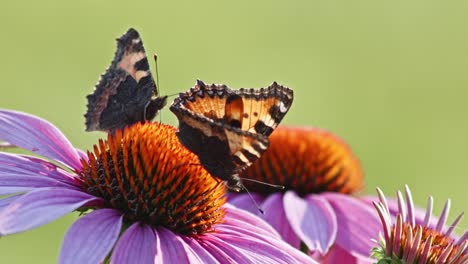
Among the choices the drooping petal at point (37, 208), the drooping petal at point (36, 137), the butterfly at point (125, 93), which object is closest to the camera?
the drooping petal at point (37, 208)

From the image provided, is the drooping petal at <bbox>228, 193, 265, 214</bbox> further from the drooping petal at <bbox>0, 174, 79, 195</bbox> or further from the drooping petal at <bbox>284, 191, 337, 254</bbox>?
the drooping petal at <bbox>0, 174, 79, 195</bbox>

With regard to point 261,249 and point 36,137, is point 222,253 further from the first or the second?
point 36,137

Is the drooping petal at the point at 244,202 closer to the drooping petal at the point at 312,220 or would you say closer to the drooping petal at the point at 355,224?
the drooping petal at the point at 312,220

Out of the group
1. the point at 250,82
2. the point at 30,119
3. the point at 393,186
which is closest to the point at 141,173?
the point at 30,119

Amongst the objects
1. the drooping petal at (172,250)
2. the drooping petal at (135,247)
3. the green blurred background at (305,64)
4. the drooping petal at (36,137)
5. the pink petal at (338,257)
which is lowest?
the green blurred background at (305,64)

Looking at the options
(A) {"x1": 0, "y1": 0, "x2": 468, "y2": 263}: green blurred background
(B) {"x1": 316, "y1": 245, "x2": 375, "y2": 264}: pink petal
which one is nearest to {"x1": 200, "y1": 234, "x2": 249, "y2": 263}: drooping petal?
(B) {"x1": 316, "y1": 245, "x2": 375, "y2": 264}: pink petal

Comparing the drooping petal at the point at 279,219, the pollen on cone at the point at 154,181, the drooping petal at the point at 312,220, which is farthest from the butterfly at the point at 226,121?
the drooping petal at the point at 279,219
